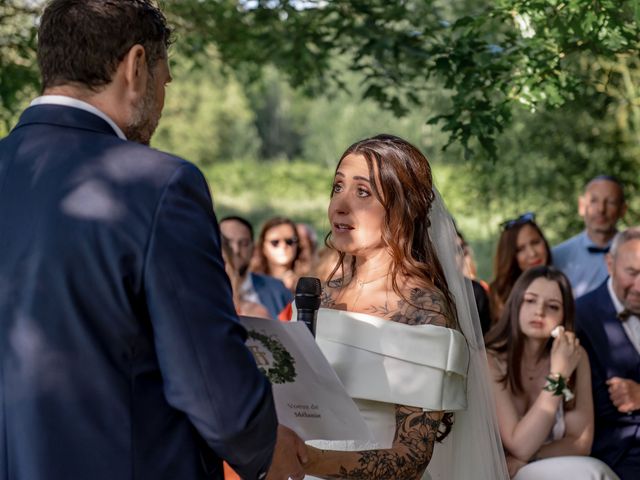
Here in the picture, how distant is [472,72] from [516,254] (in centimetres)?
226

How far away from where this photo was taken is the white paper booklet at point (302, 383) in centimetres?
267

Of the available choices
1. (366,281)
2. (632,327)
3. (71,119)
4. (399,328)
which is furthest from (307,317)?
(632,327)

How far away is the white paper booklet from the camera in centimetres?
267

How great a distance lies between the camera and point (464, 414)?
12.1ft

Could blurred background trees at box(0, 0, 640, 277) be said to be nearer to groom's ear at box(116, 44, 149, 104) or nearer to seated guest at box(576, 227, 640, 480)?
seated guest at box(576, 227, 640, 480)

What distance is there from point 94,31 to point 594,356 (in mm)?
3989

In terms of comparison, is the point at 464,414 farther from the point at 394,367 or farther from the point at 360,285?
the point at 360,285

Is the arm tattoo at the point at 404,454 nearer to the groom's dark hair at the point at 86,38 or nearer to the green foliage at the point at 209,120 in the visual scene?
the groom's dark hair at the point at 86,38

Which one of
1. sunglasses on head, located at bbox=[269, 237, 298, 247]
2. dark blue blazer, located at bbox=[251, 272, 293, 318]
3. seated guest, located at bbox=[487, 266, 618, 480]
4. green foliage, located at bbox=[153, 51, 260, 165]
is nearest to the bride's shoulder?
seated guest, located at bbox=[487, 266, 618, 480]

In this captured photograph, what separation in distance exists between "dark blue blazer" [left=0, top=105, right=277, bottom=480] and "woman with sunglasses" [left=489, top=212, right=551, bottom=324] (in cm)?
539

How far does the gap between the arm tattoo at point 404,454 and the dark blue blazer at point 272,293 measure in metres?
4.52

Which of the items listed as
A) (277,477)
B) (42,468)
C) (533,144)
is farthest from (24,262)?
(533,144)

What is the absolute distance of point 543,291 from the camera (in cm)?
552

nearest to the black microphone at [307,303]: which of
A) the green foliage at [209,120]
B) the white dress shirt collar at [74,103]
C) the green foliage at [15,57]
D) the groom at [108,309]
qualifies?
the groom at [108,309]
